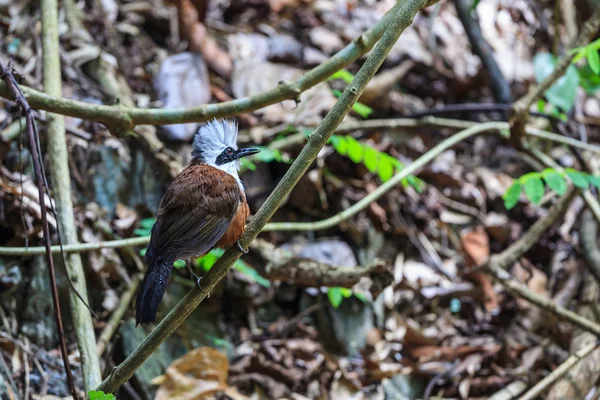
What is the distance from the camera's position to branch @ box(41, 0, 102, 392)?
302 cm

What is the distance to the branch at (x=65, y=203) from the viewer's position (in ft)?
9.92

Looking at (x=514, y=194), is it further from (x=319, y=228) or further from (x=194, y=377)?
(x=194, y=377)

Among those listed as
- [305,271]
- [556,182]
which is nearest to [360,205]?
[305,271]

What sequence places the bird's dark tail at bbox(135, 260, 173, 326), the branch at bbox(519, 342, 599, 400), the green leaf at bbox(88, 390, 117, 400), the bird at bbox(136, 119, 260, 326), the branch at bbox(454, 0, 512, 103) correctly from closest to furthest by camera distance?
the green leaf at bbox(88, 390, 117, 400) < the bird's dark tail at bbox(135, 260, 173, 326) < the bird at bbox(136, 119, 260, 326) < the branch at bbox(519, 342, 599, 400) < the branch at bbox(454, 0, 512, 103)

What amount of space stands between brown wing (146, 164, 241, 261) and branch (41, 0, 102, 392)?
47 cm

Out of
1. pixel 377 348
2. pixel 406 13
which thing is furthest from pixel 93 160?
pixel 406 13

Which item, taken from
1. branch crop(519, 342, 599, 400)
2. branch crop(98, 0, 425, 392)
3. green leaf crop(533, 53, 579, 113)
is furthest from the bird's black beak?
green leaf crop(533, 53, 579, 113)

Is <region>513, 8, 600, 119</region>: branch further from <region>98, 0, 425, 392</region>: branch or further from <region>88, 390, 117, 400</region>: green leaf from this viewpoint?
<region>88, 390, 117, 400</region>: green leaf

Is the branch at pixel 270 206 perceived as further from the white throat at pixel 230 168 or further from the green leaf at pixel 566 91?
the green leaf at pixel 566 91

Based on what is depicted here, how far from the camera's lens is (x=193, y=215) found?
2.72 meters

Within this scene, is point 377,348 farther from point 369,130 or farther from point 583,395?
point 369,130

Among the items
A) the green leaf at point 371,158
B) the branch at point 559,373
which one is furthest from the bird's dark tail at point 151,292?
the branch at point 559,373

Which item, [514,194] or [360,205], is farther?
[360,205]

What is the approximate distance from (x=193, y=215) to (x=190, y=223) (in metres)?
0.04
